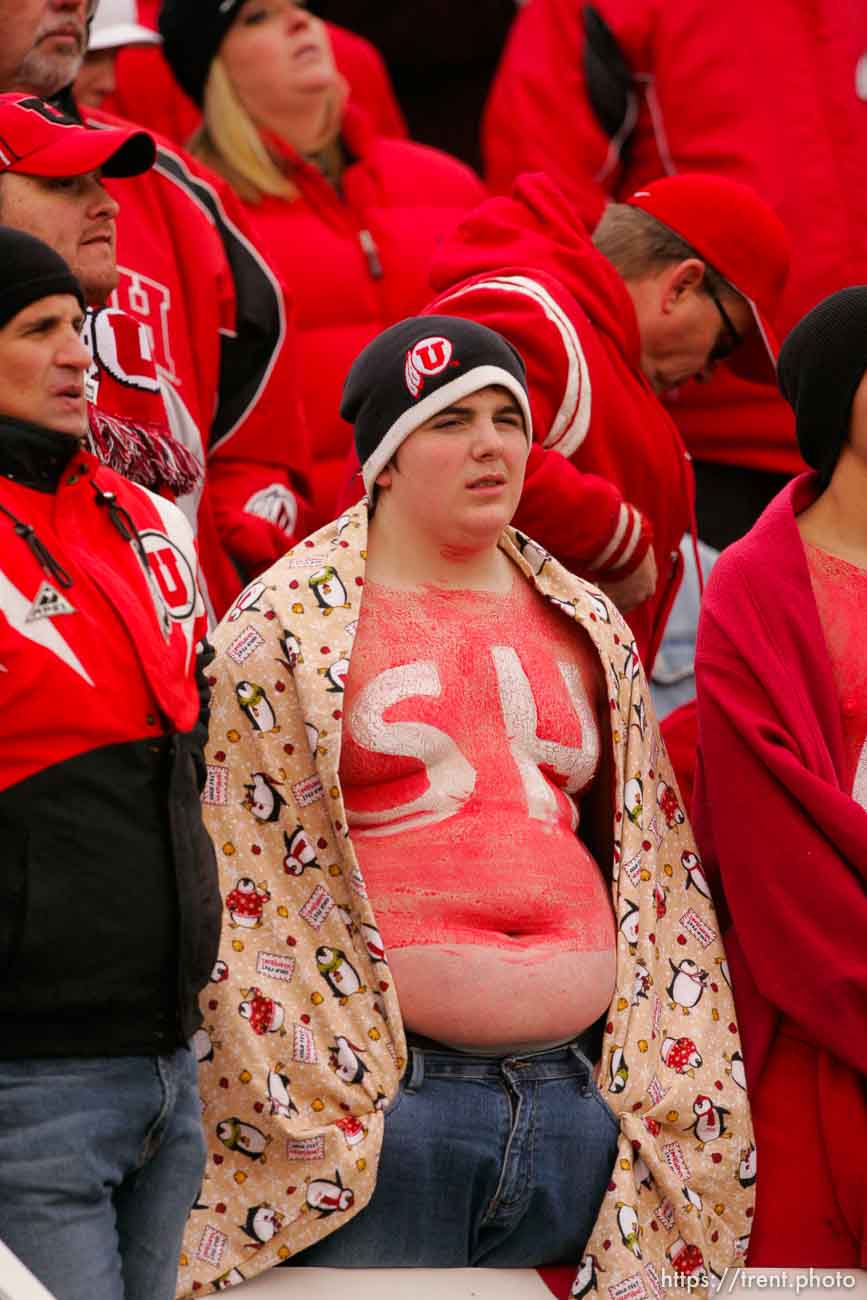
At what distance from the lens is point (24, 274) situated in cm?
280

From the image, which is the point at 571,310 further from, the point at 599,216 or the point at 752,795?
the point at 599,216

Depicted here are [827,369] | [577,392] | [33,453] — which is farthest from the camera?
[577,392]

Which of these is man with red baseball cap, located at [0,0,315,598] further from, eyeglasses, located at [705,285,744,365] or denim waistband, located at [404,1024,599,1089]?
denim waistband, located at [404,1024,599,1089]

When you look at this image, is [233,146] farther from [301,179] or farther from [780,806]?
[780,806]

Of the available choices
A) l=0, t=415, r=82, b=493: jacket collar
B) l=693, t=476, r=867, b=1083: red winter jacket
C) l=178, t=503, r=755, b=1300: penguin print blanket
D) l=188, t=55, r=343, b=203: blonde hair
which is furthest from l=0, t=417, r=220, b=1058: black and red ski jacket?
l=188, t=55, r=343, b=203: blonde hair

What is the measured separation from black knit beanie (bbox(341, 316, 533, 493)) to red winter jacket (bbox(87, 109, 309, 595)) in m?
0.64

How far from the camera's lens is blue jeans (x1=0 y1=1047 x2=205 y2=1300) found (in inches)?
102

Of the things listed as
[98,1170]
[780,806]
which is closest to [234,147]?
[780,806]

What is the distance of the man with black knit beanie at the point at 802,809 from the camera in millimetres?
3389

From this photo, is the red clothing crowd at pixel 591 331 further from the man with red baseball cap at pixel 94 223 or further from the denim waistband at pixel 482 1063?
the denim waistband at pixel 482 1063

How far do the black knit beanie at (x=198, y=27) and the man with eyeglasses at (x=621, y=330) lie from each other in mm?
962

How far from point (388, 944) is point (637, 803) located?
0.48 metres

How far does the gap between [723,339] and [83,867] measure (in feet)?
6.91

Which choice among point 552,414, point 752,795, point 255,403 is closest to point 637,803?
point 752,795
